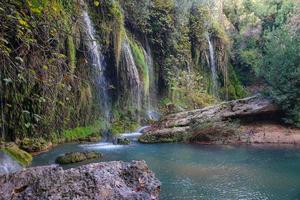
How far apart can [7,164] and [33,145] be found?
3.15 metres

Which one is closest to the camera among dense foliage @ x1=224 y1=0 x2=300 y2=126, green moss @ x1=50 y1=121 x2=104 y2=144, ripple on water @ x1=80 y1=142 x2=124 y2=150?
ripple on water @ x1=80 y1=142 x2=124 y2=150

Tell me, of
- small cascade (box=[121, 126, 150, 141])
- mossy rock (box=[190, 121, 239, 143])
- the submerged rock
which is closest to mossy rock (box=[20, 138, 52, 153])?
small cascade (box=[121, 126, 150, 141])

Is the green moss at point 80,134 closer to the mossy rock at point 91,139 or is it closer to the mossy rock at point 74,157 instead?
the mossy rock at point 91,139

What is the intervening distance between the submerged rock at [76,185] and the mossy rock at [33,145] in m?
6.38

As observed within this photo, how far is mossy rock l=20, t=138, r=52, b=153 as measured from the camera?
10.5m

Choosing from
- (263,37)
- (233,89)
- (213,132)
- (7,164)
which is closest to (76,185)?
(7,164)

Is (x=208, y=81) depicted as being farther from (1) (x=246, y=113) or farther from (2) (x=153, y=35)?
(1) (x=246, y=113)

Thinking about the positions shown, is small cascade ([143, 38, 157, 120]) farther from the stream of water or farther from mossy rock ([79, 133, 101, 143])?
the stream of water

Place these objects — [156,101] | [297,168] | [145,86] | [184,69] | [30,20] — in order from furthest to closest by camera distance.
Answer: [184,69]
[156,101]
[145,86]
[297,168]
[30,20]

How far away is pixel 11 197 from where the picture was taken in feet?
13.2

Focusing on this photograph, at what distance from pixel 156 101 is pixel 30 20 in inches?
612

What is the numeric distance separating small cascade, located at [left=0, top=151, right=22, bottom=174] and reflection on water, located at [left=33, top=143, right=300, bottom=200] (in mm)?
1275

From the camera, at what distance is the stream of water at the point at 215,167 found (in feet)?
22.2

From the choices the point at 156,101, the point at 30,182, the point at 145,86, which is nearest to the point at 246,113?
the point at 145,86
